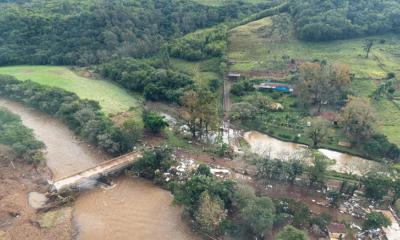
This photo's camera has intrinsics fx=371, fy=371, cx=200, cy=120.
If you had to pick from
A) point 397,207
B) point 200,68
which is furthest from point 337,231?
point 200,68

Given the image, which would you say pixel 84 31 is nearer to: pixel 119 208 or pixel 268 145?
pixel 268 145

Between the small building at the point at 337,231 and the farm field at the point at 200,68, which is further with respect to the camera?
the farm field at the point at 200,68

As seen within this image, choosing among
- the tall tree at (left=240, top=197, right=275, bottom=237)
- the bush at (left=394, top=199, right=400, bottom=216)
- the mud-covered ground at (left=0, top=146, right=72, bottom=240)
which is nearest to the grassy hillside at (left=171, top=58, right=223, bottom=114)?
the tall tree at (left=240, top=197, right=275, bottom=237)

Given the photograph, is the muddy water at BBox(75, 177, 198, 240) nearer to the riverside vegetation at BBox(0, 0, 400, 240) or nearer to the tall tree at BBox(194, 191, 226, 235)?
the riverside vegetation at BBox(0, 0, 400, 240)

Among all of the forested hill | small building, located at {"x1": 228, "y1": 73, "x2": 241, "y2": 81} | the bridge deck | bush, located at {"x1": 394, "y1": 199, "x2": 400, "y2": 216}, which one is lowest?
bush, located at {"x1": 394, "y1": 199, "x2": 400, "y2": 216}

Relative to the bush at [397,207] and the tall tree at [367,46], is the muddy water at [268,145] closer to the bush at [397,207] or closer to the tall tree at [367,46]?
the bush at [397,207]

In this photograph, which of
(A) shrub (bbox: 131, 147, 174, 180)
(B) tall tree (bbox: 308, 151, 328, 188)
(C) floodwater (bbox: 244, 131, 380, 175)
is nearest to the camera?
(B) tall tree (bbox: 308, 151, 328, 188)

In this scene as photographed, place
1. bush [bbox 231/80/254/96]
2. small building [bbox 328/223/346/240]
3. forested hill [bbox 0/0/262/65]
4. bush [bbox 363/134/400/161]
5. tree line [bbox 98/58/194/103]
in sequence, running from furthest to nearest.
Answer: forested hill [bbox 0/0/262/65], bush [bbox 231/80/254/96], tree line [bbox 98/58/194/103], bush [bbox 363/134/400/161], small building [bbox 328/223/346/240]

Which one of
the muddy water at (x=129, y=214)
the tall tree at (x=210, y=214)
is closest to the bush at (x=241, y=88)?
the muddy water at (x=129, y=214)
